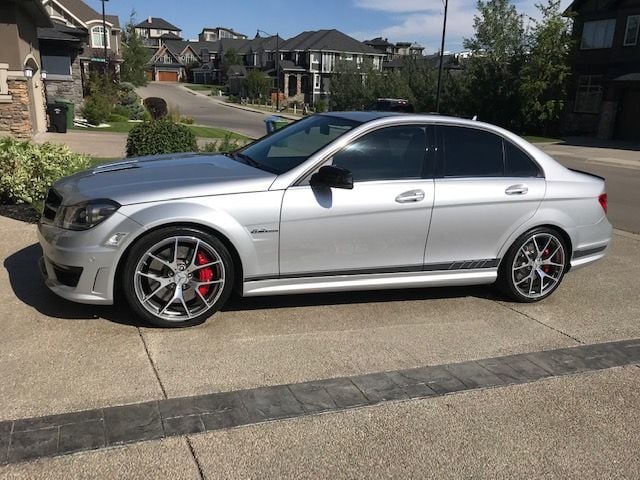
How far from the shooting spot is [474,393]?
3648 millimetres

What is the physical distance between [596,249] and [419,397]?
2899mm

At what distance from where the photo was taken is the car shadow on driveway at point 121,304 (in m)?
4.39

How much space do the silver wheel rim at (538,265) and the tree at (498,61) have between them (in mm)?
32502

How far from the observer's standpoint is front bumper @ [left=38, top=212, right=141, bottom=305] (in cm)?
396

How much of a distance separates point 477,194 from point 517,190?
0.40 meters

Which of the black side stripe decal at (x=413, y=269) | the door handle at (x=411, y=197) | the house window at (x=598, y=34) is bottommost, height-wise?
the black side stripe decal at (x=413, y=269)

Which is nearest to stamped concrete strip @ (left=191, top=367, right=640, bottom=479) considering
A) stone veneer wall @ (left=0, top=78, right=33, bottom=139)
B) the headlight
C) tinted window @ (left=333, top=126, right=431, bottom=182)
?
the headlight

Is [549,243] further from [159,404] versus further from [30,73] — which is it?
[30,73]

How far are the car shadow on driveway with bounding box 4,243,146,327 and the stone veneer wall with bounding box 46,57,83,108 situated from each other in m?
22.0

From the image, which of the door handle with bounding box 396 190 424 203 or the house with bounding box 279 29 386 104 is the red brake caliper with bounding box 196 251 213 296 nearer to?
the door handle with bounding box 396 190 424 203

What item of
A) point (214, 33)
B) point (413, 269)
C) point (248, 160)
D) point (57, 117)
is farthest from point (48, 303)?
point (214, 33)

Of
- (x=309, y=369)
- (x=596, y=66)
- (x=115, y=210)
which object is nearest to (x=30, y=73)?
(x=115, y=210)

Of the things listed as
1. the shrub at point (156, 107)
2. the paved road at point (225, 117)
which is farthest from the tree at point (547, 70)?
the shrub at point (156, 107)

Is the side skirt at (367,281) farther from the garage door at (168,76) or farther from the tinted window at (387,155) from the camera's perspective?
the garage door at (168,76)
